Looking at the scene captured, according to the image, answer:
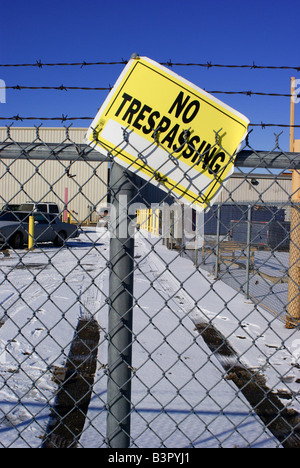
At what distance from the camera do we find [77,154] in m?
1.79

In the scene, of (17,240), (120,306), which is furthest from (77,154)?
(17,240)

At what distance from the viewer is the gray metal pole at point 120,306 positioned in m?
1.65

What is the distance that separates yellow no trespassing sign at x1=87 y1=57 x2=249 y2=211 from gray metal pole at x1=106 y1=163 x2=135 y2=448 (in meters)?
0.12

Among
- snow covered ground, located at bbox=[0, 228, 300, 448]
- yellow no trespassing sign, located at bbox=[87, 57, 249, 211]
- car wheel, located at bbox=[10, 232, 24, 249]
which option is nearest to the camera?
yellow no trespassing sign, located at bbox=[87, 57, 249, 211]

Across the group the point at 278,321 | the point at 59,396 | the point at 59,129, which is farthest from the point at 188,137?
the point at 59,129

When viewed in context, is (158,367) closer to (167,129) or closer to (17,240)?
(167,129)

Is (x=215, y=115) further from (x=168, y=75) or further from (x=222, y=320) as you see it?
(x=222, y=320)

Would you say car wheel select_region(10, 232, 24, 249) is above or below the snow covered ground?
above

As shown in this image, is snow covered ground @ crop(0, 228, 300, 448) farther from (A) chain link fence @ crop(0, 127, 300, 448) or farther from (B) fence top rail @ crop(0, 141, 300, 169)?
(B) fence top rail @ crop(0, 141, 300, 169)

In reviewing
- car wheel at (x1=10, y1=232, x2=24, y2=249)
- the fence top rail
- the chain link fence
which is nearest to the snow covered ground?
the chain link fence

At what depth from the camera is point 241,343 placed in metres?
4.64

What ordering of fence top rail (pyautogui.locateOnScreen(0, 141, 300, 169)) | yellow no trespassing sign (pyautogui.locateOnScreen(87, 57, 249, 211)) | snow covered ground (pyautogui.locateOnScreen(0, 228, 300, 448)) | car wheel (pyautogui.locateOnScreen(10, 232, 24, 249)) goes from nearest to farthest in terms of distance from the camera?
yellow no trespassing sign (pyautogui.locateOnScreen(87, 57, 249, 211)) < fence top rail (pyautogui.locateOnScreen(0, 141, 300, 169)) < snow covered ground (pyautogui.locateOnScreen(0, 228, 300, 448)) < car wheel (pyautogui.locateOnScreen(10, 232, 24, 249))

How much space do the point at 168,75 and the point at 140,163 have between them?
0.38 meters

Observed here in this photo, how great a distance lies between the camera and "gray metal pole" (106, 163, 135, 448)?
5.42 feet
